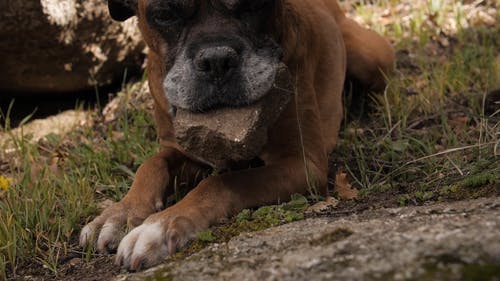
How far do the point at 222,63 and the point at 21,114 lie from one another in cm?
275

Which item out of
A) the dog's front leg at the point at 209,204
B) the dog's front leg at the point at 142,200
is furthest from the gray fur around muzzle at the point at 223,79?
the dog's front leg at the point at 142,200

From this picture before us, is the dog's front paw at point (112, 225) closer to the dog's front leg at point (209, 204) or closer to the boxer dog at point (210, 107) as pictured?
the boxer dog at point (210, 107)

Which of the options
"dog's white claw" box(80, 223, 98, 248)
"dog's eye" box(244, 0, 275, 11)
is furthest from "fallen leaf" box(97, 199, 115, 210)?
"dog's eye" box(244, 0, 275, 11)

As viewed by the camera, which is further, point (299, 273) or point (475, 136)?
point (475, 136)

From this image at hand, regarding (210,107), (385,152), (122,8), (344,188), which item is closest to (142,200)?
(210,107)

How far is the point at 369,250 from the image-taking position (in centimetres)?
193

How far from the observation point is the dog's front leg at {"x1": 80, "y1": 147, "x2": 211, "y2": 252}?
302 cm

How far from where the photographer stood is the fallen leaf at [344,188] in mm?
3250

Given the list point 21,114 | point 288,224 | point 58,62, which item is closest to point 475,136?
point 288,224

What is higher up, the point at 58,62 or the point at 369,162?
the point at 58,62

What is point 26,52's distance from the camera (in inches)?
192

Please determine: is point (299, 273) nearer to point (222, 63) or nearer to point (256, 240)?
point (256, 240)

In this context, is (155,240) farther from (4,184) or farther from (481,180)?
(4,184)

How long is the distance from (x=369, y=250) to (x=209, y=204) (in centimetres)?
109
